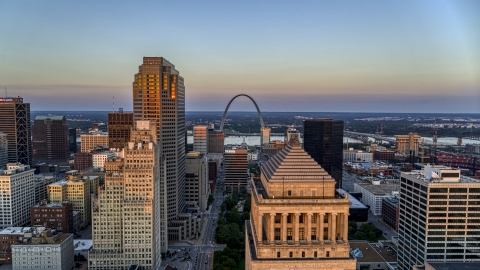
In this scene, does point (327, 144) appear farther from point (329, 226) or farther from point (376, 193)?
point (329, 226)

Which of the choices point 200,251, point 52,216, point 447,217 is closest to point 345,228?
point 447,217

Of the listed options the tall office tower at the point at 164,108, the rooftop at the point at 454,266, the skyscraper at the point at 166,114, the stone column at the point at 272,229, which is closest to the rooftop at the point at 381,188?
the skyscraper at the point at 166,114

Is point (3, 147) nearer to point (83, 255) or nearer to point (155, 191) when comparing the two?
point (83, 255)

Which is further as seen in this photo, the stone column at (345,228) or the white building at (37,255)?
the white building at (37,255)

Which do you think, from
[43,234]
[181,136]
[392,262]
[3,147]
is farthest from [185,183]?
[3,147]

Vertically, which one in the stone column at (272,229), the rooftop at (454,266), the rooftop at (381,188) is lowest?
the rooftop at (381,188)

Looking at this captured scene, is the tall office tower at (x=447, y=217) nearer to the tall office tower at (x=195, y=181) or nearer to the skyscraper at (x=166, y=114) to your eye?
the skyscraper at (x=166, y=114)

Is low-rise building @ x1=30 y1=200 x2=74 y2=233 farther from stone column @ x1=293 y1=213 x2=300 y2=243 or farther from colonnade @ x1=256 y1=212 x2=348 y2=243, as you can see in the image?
stone column @ x1=293 y1=213 x2=300 y2=243
